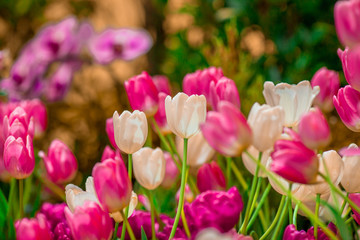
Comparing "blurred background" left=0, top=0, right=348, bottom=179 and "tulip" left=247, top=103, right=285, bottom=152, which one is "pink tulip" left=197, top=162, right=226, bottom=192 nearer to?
"tulip" left=247, top=103, right=285, bottom=152

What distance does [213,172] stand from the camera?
472mm

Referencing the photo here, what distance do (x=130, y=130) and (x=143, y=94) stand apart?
6 centimetres

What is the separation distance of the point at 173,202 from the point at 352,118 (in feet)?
0.96

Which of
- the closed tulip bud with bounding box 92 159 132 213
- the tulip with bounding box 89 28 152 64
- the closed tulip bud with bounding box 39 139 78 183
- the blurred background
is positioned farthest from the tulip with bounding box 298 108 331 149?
the tulip with bounding box 89 28 152 64

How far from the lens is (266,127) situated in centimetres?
32

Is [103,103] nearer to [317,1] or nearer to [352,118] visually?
[317,1]

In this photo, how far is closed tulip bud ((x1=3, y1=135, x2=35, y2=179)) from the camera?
0.37 m

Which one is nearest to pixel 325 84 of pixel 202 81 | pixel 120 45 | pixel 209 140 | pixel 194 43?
pixel 202 81

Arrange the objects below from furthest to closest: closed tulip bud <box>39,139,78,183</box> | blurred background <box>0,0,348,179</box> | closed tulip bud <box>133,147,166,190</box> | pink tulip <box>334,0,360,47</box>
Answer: blurred background <box>0,0,348,179</box> < closed tulip bud <box>39,139,78,183</box> < closed tulip bud <box>133,147,166,190</box> < pink tulip <box>334,0,360,47</box>

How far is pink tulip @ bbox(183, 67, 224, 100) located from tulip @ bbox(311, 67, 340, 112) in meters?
0.09

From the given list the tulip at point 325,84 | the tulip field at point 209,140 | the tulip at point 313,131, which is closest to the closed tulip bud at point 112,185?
the tulip field at point 209,140

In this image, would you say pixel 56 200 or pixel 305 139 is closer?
pixel 305 139

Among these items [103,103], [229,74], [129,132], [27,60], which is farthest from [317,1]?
[129,132]

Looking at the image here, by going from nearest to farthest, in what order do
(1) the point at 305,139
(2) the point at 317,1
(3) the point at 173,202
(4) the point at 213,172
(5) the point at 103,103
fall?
(1) the point at 305,139 < (4) the point at 213,172 < (3) the point at 173,202 < (2) the point at 317,1 < (5) the point at 103,103
